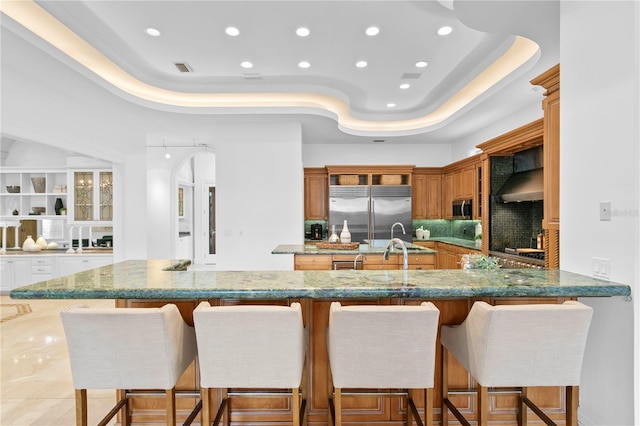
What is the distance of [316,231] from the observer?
6.79 m

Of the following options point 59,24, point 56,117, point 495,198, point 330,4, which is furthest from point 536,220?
point 56,117

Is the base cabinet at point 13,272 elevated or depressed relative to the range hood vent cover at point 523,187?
depressed

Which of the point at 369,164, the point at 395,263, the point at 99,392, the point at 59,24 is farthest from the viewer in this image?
the point at 369,164

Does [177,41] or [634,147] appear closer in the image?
[634,147]

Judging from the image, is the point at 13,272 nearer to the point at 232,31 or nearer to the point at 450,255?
the point at 232,31

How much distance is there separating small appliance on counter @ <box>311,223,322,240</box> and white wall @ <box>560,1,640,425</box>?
4.87 m

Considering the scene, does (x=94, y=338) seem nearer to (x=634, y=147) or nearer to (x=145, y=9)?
(x=145, y=9)

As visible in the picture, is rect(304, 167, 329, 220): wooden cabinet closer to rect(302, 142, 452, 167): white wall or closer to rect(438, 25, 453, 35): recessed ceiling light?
rect(302, 142, 452, 167): white wall

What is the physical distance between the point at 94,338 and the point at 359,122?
5246 millimetres

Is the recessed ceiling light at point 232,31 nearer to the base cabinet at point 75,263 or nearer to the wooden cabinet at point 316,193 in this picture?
the wooden cabinet at point 316,193

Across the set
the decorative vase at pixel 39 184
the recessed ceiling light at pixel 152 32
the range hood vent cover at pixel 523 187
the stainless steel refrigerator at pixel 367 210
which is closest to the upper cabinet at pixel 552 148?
the range hood vent cover at pixel 523 187

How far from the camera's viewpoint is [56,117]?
4.39 metres

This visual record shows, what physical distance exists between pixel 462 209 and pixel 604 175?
13.9 ft

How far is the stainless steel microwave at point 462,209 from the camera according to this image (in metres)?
5.84
